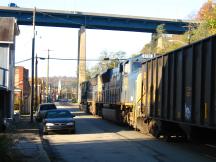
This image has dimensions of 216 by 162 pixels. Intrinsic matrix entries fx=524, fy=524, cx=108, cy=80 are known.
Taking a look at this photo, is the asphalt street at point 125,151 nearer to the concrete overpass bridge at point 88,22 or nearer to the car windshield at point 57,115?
the car windshield at point 57,115

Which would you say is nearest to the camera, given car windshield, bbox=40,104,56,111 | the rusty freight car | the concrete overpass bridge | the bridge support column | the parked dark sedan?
the rusty freight car

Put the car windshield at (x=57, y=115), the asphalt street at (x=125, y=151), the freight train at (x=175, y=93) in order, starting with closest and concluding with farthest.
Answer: the freight train at (x=175, y=93) → the asphalt street at (x=125, y=151) → the car windshield at (x=57, y=115)

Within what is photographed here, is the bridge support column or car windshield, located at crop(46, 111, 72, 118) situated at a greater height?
the bridge support column

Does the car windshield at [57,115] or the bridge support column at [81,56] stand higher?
the bridge support column at [81,56]

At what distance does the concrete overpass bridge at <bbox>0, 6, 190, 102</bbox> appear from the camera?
9088cm

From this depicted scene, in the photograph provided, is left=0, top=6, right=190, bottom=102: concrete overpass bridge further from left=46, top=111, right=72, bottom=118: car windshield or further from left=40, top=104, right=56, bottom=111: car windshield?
left=46, top=111, right=72, bottom=118: car windshield

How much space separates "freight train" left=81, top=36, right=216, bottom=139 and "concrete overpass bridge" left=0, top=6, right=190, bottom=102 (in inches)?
2396

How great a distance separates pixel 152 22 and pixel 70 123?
70.6 meters

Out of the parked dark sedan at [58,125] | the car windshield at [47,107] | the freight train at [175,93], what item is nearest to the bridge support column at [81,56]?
the car windshield at [47,107]

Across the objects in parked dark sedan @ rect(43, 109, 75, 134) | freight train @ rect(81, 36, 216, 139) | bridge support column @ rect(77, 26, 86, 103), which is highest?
bridge support column @ rect(77, 26, 86, 103)

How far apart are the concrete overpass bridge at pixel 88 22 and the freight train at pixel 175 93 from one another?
60870 mm

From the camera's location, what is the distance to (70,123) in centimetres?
2783

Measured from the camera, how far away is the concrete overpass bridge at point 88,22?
9088 centimetres

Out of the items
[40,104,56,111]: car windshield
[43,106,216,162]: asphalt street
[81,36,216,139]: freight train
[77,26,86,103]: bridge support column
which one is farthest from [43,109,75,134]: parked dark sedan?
[77,26,86,103]: bridge support column
